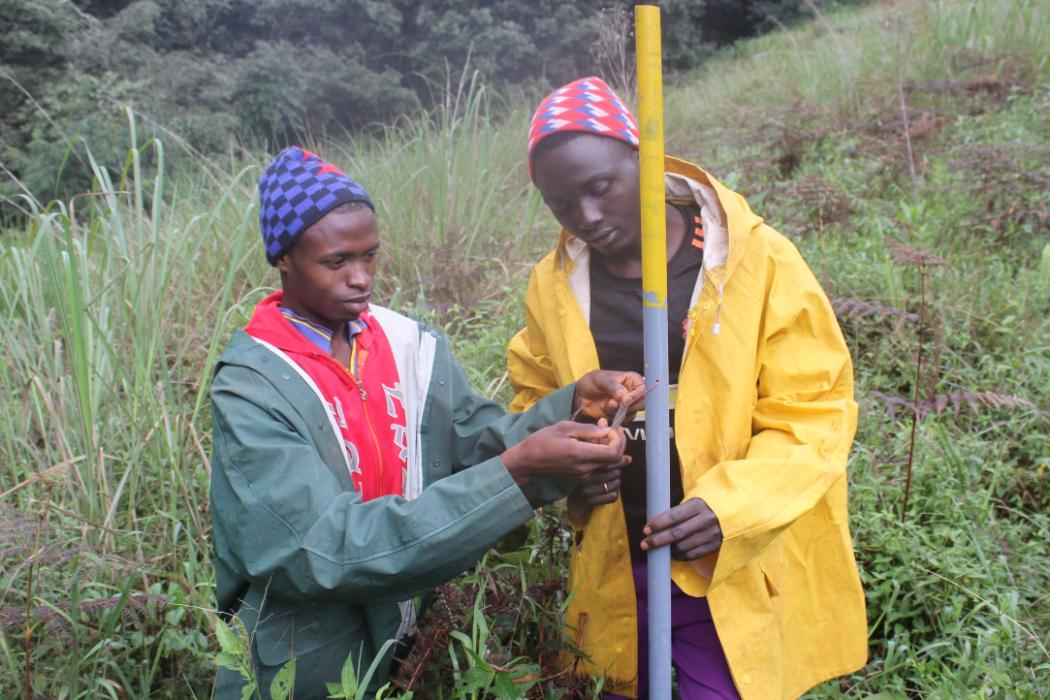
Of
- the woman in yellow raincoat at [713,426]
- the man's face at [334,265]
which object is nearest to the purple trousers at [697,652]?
the woman in yellow raincoat at [713,426]

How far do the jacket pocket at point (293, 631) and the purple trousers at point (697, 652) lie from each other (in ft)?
2.15

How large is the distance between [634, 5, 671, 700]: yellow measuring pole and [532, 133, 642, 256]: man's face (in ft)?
0.94

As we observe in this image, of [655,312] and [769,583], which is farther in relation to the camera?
[769,583]

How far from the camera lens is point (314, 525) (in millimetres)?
1401

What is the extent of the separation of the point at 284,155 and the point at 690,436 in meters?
1.06

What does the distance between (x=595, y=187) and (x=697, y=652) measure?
1012mm

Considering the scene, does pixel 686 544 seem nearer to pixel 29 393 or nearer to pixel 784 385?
pixel 784 385

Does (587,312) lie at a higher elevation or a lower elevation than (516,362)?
higher

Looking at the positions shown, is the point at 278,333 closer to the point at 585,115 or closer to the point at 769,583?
the point at 585,115

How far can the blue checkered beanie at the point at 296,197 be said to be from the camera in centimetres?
167

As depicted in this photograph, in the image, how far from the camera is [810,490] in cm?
151

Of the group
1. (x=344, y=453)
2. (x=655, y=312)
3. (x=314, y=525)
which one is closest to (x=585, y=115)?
(x=655, y=312)

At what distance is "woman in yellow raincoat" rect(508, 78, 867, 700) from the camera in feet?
4.95

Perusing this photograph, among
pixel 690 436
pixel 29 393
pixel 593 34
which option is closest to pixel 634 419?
pixel 690 436
